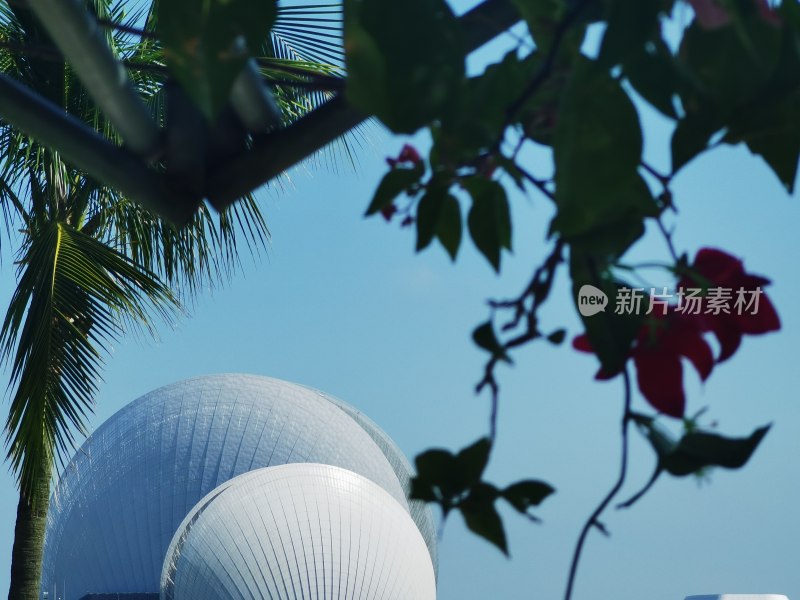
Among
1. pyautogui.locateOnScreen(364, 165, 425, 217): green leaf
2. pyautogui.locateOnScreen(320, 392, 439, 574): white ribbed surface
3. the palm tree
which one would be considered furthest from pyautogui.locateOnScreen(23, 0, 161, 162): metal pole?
pyautogui.locateOnScreen(320, 392, 439, 574): white ribbed surface

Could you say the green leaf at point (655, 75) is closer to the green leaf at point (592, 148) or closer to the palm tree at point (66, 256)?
the green leaf at point (592, 148)

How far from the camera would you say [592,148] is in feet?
0.83

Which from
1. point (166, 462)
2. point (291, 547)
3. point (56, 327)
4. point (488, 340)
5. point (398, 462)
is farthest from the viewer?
point (398, 462)

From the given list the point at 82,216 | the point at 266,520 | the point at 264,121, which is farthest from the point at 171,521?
the point at 264,121

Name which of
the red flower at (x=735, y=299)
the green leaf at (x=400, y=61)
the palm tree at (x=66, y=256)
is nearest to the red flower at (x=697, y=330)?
the red flower at (x=735, y=299)

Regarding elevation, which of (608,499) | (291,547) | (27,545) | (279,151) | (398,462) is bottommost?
(608,499)

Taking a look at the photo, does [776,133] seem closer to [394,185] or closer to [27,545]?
[394,185]

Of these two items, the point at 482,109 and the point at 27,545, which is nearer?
the point at 482,109

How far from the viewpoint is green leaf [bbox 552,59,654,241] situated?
0.25 metres

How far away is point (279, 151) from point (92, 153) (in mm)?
114

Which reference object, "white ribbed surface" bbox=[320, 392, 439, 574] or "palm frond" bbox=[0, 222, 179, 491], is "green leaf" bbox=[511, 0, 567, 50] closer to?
"palm frond" bbox=[0, 222, 179, 491]

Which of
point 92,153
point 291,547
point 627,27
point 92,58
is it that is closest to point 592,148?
point 627,27

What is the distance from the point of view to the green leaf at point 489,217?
Result: 0.37 meters

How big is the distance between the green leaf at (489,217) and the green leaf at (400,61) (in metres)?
0.10
